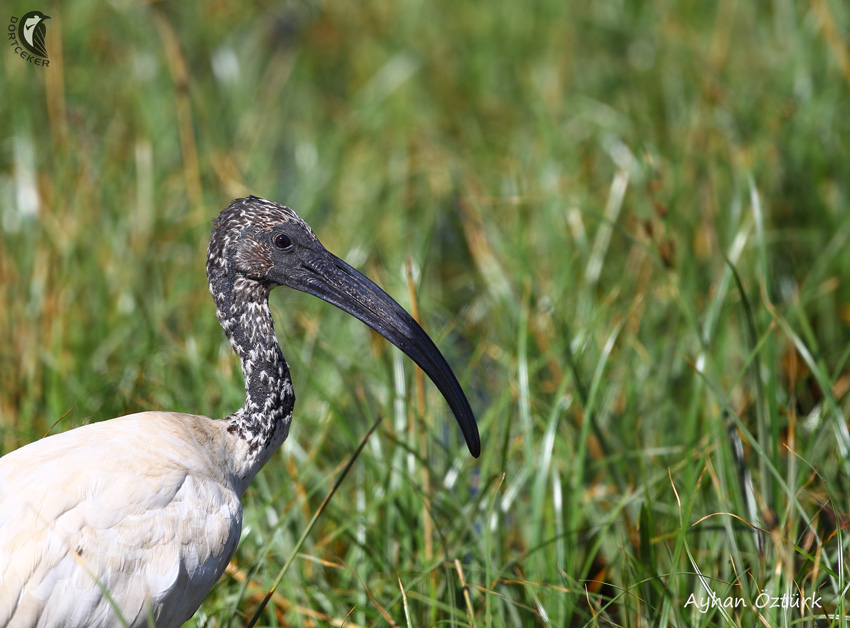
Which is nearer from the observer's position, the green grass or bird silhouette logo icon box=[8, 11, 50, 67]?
the green grass

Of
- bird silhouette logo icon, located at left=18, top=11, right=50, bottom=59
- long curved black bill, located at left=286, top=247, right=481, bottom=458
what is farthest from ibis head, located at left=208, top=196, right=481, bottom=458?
bird silhouette logo icon, located at left=18, top=11, right=50, bottom=59

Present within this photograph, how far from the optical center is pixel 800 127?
511 cm

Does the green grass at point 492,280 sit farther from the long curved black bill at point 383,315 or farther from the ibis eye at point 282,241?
the ibis eye at point 282,241

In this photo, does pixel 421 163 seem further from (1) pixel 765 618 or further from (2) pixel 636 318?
(1) pixel 765 618

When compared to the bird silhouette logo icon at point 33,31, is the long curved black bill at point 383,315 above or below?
below

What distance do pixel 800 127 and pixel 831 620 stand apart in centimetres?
348

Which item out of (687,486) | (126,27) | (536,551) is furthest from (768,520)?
(126,27)

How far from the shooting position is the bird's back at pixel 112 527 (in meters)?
2.24

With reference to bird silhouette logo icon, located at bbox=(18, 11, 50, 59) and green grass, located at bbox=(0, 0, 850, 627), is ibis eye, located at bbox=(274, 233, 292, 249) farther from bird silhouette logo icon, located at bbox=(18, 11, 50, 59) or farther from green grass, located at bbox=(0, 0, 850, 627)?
bird silhouette logo icon, located at bbox=(18, 11, 50, 59)

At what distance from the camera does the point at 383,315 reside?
2.64 m

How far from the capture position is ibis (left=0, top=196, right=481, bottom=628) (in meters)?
2.26

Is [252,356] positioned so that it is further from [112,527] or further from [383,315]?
[112,527]

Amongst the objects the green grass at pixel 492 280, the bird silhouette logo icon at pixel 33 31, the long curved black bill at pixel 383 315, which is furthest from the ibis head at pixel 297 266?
the bird silhouette logo icon at pixel 33 31

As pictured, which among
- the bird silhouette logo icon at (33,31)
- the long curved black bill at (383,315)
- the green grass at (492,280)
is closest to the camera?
the long curved black bill at (383,315)
